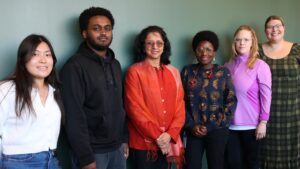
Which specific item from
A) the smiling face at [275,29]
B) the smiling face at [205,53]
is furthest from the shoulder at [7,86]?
the smiling face at [275,29]

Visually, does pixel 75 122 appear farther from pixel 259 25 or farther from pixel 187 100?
pixel 259 25

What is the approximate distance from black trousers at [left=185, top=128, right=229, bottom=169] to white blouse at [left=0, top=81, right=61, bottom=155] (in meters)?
1.18

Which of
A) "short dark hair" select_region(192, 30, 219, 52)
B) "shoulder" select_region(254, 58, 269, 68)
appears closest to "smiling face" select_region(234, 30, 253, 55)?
"shoulder" select_region(254, 58, 269, 68)

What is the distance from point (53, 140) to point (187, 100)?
1151mm

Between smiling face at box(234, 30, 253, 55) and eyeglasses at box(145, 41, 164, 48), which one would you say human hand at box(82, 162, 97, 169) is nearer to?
eyeglasses at box(145, 41, 164, 48)

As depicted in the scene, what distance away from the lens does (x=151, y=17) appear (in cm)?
257

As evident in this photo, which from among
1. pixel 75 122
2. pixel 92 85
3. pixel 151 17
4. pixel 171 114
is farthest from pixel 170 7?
pixel 75 122

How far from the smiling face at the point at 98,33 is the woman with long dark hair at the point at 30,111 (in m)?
0.34

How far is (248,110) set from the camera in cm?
265

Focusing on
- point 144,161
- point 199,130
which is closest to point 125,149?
point 144,161

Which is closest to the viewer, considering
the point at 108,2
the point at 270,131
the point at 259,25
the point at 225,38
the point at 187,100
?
the point at 108,2

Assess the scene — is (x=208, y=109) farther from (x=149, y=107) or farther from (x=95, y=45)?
(x=95, y=45)

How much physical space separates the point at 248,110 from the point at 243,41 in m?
0.57

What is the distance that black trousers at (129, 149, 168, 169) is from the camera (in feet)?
7.47
